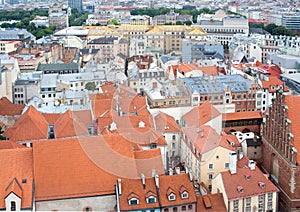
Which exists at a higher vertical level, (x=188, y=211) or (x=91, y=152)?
(x=91, y=152)

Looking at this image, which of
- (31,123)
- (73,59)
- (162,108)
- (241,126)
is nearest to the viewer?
(31,123)

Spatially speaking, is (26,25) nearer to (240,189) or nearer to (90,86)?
(90,86)

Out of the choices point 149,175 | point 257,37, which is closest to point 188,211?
point 149,175

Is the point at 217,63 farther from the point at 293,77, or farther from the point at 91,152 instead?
the point at 91,152

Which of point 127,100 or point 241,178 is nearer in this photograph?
point 241,178

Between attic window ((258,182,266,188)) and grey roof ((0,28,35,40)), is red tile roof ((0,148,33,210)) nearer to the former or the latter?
attic window ((258,182,266,188))

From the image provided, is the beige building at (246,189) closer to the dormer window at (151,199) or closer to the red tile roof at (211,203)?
the red tile roof at (211,203)

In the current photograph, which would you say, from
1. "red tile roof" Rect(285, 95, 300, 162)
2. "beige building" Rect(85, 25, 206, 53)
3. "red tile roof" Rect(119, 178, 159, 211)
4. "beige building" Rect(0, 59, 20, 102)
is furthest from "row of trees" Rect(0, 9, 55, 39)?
"red tile roof" Rect(119, 178, 159, 211)
